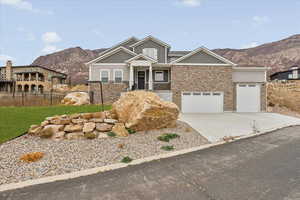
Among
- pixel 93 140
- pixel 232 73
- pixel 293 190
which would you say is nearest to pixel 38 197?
pixel 93 140

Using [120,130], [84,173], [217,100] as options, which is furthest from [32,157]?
[217,100]

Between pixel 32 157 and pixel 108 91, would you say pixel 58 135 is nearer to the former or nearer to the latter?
pixel 32 157

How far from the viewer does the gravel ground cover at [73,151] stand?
4430 millimetres

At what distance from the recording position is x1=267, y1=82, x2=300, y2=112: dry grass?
19156 millimetres

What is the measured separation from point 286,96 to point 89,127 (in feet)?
73.4

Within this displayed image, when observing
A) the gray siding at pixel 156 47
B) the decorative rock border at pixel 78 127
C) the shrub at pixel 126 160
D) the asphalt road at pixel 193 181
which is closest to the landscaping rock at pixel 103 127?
the decorative rock border at pixel 78 127

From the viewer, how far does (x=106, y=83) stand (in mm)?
17125

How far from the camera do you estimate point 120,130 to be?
24.4 ft

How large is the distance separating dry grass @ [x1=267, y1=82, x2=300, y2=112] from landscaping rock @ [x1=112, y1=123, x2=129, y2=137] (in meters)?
19.0

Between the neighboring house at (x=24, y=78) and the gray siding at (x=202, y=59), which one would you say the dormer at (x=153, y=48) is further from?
the neighboring house at (x=24, y=78)

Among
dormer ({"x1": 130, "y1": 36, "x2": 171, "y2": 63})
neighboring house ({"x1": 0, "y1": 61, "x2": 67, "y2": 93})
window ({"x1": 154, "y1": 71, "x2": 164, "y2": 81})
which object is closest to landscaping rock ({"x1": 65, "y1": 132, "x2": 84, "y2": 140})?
window ({"x1": 154, "y1": 71, "x2": 164, "y2": 81})

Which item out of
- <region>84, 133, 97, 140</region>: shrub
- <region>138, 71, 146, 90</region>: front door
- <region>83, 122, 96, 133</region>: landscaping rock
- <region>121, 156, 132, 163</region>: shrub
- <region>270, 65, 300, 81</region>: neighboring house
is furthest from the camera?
<region>270, 65, 300, 81</region>: neighboring house

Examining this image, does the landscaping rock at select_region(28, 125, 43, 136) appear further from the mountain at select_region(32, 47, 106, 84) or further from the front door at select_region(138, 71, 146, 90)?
the mountain at select_region(32, 47, 106, 84)

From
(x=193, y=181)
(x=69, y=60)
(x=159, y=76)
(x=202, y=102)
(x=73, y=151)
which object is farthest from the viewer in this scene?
(x=69, y=60)
